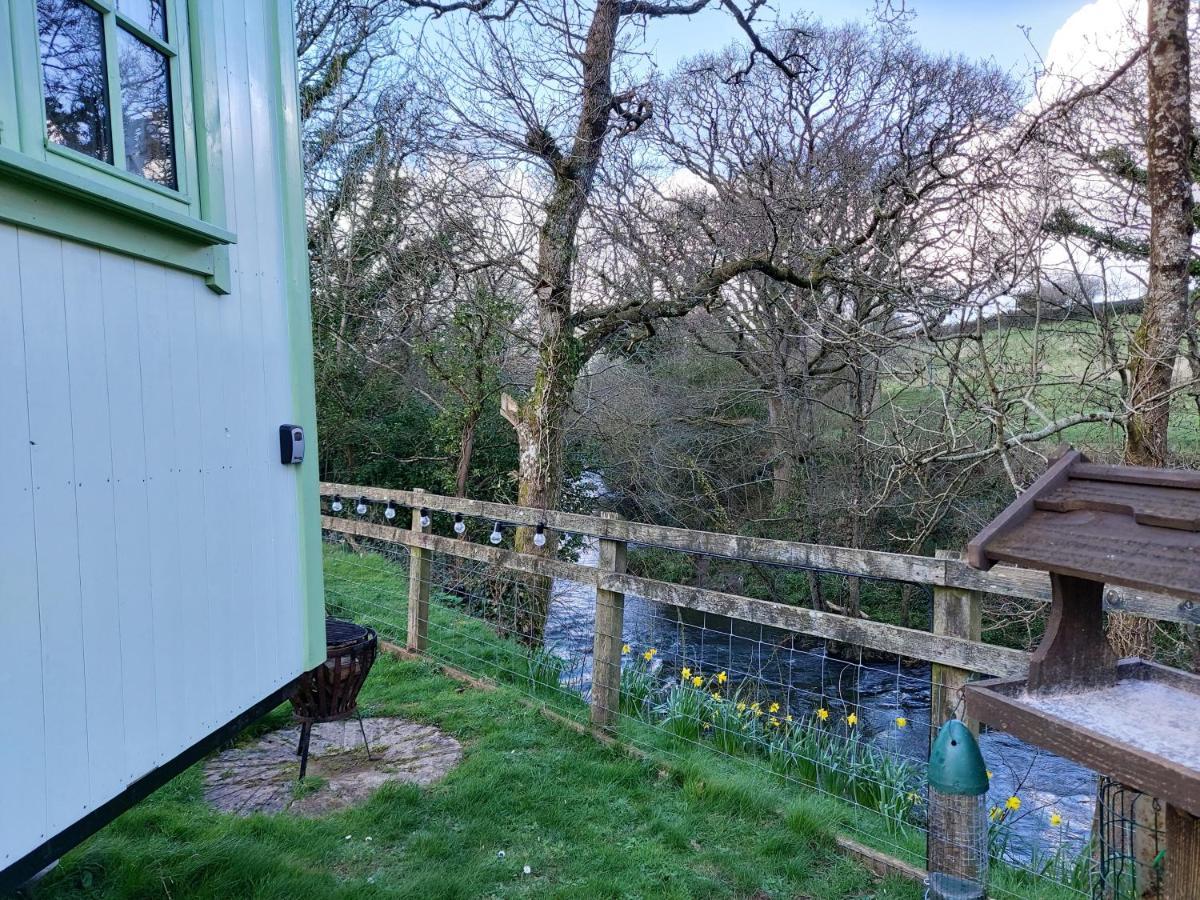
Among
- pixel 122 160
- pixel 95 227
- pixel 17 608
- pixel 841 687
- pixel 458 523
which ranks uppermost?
pixel 122 160

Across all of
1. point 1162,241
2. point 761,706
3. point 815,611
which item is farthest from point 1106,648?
point 761,706

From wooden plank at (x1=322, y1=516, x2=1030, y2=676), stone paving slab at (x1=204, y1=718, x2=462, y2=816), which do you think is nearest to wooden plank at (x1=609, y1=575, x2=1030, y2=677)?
wooden plank at (x1=322, y1=516, x2=1030, y2=676)

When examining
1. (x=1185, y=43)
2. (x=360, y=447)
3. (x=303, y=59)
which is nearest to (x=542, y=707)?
(x=1185, y=43)

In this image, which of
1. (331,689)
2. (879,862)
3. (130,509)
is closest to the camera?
(130,509)

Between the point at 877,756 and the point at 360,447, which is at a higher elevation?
the point at 360,447

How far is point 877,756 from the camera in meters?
4.47

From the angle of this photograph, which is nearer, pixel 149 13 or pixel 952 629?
pixel 149 13

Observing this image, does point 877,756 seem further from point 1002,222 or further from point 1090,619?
point 1002,222

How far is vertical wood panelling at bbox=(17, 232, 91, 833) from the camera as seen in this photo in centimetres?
145

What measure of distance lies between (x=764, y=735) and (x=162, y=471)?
11.2ft

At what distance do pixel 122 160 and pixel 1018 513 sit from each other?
2.08 m

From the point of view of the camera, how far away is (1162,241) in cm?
424

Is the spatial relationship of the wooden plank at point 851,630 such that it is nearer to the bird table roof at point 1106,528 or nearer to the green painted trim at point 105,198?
the bird table roof at point 1106,528

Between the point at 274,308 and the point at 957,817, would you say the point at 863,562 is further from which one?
the point at 274,308
